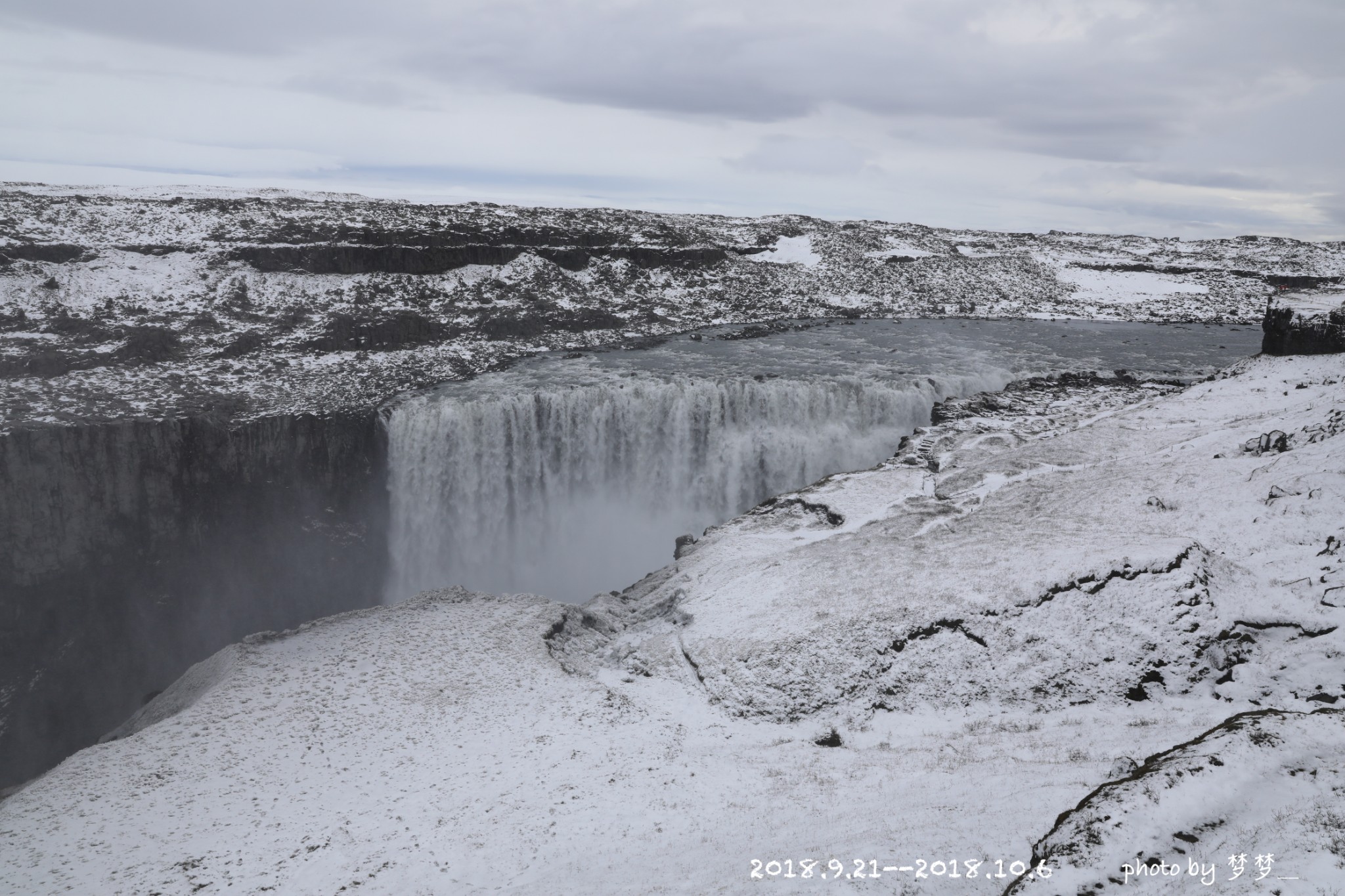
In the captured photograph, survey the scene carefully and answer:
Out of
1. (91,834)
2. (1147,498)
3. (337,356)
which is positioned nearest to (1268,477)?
(1147,498)

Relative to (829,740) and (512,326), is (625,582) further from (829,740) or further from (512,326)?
(512,326)

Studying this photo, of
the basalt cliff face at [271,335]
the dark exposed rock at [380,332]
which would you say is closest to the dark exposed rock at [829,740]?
the basalt cliff face at [271,335]

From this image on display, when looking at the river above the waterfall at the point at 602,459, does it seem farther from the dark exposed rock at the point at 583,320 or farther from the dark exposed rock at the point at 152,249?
the dark exposed rock at the point at 152,249

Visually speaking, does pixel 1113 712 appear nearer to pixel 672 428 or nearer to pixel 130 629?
pixel 672 428

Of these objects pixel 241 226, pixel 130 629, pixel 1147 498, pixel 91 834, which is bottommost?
pixel 130 629

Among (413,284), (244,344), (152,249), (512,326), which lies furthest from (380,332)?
(152,249)

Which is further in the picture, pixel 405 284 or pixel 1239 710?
pixel 405 284

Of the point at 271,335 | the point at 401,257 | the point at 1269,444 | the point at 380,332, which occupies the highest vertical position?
the point at 401,257
